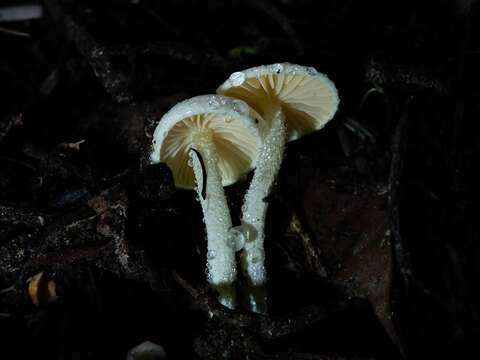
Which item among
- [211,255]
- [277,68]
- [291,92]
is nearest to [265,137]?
[291,92]

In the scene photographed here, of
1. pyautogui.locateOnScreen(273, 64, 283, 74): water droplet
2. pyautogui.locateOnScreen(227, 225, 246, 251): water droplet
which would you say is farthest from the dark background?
pyautogui.locateOnScreen(273, 64, 283, 74): water droplet

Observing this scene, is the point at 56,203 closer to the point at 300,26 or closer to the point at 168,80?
the point at 168,80

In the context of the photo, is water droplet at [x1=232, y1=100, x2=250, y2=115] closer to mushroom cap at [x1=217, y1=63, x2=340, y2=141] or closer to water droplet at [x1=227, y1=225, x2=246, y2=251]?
mushroom cap at [x1=217, y1=63, x2=340, y2=141]

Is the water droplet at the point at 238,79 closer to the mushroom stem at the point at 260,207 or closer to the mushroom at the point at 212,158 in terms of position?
the mushroom at the point at 212,158

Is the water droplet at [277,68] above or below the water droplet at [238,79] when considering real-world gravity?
above

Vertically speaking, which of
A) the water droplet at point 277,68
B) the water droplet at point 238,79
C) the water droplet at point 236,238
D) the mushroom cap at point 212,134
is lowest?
the water droplet at point 236,238

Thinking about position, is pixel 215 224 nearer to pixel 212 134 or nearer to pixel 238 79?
pixel 212 134

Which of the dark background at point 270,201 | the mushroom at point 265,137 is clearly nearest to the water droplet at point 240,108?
the mushroom at point 265,137
